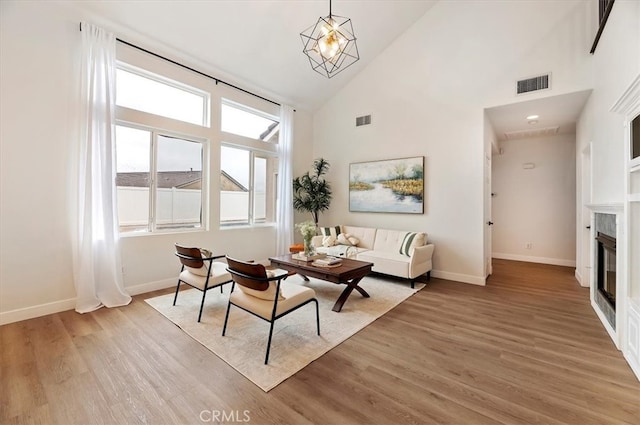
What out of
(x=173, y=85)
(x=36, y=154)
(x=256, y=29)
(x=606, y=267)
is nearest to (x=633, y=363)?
(x=606, y=267)

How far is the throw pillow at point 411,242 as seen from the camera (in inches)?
186

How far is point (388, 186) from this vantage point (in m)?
5.49

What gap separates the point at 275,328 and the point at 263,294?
615 mm

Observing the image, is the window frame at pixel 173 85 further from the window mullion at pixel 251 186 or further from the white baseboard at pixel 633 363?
the white baseboard at pixel 633 363

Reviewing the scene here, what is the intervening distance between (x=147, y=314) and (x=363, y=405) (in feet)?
8.97

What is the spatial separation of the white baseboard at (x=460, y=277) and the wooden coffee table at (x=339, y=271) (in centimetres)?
187

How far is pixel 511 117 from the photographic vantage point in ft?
16.1

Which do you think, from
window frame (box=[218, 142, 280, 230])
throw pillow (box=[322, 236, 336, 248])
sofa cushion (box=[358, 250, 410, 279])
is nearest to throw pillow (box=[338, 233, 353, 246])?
throw pillow (box=[322, 236, 336, 248])

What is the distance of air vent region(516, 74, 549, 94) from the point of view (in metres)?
4.01

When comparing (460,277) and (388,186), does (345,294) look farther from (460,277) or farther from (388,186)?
(388,186)

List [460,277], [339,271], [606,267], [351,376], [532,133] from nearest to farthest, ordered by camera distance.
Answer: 1. [351,376]
2. [606,267]
3. [339,271]
4. [460,277]
5. [532,133]

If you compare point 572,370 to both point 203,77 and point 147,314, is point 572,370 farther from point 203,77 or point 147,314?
point 203,77

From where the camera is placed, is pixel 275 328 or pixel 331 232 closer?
pixel 275 328

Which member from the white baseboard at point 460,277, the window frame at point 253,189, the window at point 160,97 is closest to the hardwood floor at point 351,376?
the white baseboard at point 460,277
